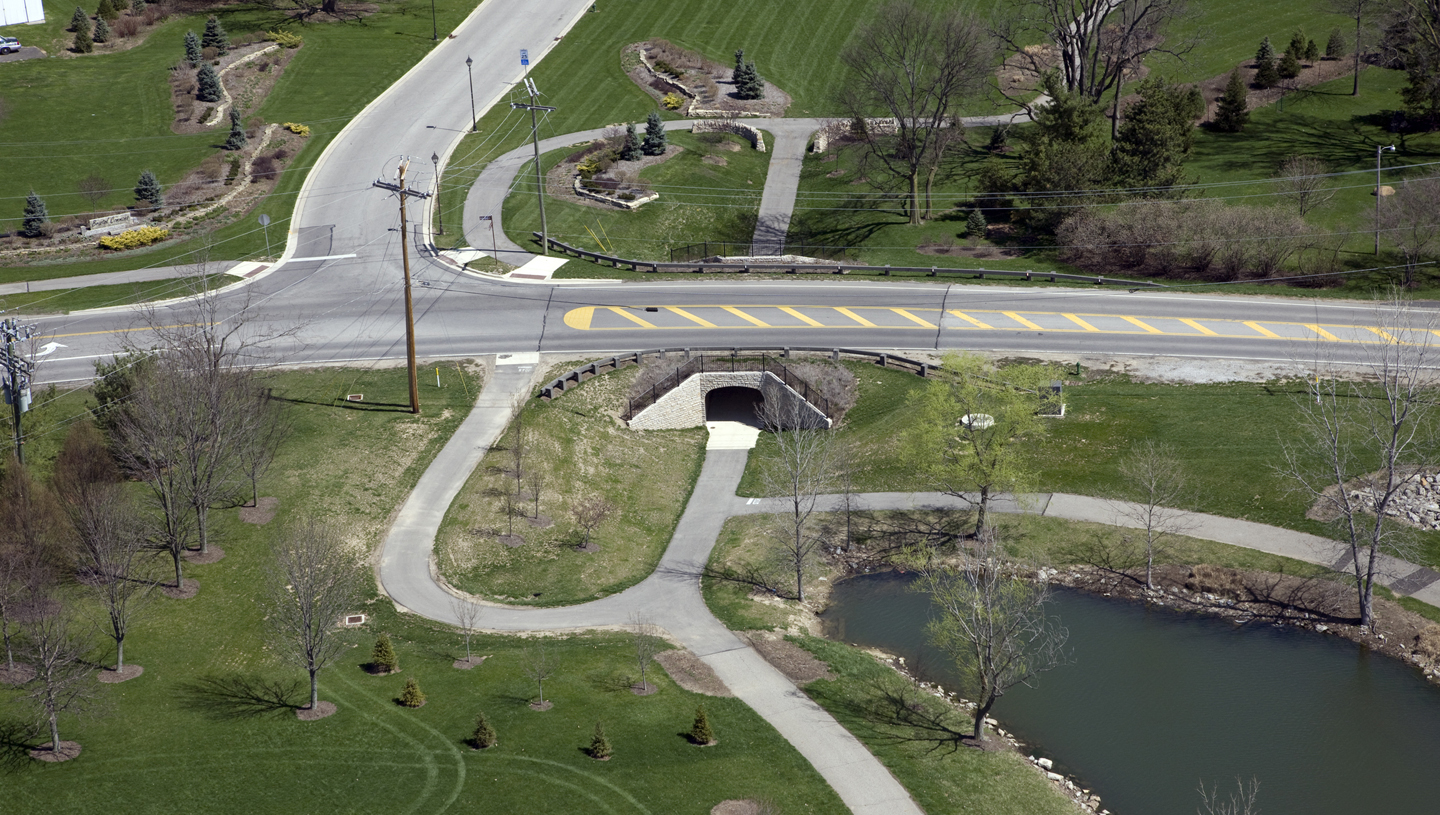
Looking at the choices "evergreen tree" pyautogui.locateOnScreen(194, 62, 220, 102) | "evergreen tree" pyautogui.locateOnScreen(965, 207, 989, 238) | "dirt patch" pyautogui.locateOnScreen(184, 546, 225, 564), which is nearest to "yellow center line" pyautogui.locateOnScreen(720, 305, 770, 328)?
"evergreen tree" pyautogui.locateOnScreen(965, 207, 989, 238)

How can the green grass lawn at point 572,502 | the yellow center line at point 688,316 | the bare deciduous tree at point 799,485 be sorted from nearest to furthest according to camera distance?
the green grass lawn at point 572,502 → the bare deciduous tree at point 799,485 → the yellow center line at point 688,316

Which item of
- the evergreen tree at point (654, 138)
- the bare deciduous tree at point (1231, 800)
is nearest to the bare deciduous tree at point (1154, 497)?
the bare deciduous tree at point (1231, 800)

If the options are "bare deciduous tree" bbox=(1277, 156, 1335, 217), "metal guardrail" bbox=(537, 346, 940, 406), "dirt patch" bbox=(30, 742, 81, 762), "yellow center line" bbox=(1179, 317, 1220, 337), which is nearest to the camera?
"dirt patch" bbox=(30, 742, 81, 762)

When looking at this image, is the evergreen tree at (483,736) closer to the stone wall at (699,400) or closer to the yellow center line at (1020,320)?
the stone wall at (699,400)

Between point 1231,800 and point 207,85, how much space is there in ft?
280

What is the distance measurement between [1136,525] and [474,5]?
80.6 meters

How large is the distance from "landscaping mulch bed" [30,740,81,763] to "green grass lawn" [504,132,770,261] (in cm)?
4809

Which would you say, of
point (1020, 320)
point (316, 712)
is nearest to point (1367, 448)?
point (1020, 320)

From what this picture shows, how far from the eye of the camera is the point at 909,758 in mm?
41406

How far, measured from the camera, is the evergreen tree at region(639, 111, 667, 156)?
9119 cm

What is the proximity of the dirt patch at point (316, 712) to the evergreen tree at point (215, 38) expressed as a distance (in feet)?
247

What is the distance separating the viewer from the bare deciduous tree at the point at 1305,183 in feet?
266

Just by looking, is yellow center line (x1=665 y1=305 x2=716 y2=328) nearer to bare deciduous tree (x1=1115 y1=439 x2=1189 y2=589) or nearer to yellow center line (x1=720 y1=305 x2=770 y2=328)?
yellow center line (x1=720 y1=305 x2=770 y2=328)

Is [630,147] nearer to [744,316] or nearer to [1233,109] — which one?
[744,316]
